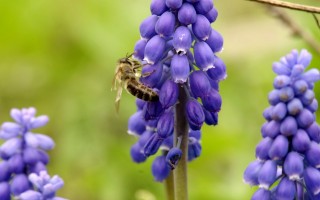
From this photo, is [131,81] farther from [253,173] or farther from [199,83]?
[253,173]

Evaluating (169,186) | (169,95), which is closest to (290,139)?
(169,95)

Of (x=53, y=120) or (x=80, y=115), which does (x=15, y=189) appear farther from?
(x=53, y=120)

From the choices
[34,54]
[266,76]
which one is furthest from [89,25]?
[266,76]

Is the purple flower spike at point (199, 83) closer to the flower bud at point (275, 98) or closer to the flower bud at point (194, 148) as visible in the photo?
the flower bud at point (275, 98)

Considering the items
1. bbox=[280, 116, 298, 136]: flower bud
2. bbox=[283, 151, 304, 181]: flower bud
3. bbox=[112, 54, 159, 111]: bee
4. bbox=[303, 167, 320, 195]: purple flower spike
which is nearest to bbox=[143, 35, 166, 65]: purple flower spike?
bbox=[112, 54, 159, 111]: bee

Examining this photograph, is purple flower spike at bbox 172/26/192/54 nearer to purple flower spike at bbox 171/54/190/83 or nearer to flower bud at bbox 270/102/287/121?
purple flower spike at bbox 171/54/190/83

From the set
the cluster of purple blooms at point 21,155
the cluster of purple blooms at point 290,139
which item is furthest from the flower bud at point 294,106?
the cluster of purple blooms at point 21,155
